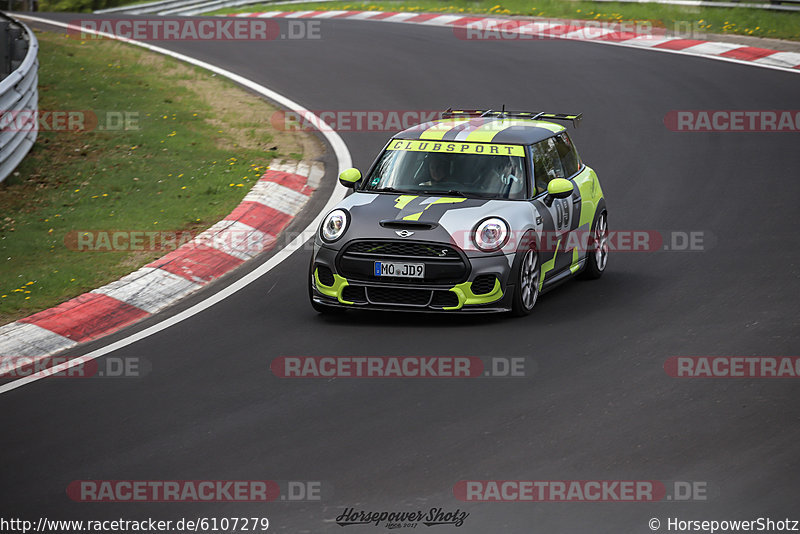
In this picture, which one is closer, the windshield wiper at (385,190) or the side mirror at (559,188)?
Result: the side mirror at (559,188)

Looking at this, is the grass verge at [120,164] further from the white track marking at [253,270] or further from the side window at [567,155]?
the side window at [567,155]

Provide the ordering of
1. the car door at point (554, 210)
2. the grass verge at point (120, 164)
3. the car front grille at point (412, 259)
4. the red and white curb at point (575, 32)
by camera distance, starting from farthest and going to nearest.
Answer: the red and white curb at point (575, 32) < the grass verge at point (120, 164) < the car door at point (554, 210) < the car front grille at point (412, 259)

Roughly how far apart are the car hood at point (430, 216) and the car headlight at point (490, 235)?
48 mm

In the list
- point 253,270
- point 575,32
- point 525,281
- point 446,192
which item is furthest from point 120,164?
point 575,32

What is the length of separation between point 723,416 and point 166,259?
6036mm

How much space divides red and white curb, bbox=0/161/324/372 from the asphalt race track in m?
0.66

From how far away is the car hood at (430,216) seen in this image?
9500mm

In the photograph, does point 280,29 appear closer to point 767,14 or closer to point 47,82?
point 47,82

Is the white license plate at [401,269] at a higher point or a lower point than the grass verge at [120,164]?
higher

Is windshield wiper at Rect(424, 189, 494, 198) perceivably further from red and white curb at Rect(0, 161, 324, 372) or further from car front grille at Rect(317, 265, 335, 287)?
red and white curb at Rect(0, 161, 324, 372)

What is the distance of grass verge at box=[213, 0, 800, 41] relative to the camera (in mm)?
22484

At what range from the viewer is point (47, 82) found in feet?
59.9

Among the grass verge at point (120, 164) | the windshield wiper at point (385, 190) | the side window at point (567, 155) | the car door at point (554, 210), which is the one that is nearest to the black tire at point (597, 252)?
the car door at point (554, 210)

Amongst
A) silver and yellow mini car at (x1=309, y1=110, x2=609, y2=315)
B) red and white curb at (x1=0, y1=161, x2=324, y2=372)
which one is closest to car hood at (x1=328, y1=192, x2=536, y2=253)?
silver and yellow mini car at (x1=309, y1=110, x2=609, y2=315)
